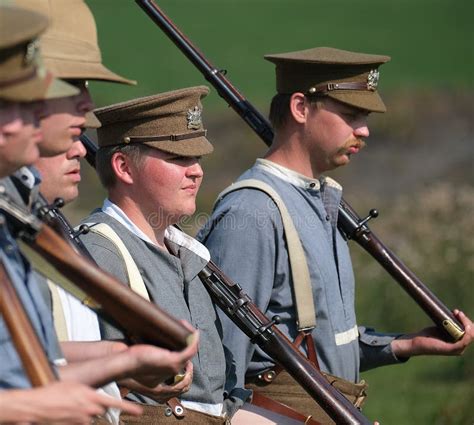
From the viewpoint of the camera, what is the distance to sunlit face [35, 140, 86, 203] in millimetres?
4828

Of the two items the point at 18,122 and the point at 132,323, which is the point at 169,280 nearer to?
the point at 132,323

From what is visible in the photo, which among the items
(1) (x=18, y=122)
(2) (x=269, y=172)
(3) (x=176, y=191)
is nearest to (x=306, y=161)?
(2) (x=269, y=172)

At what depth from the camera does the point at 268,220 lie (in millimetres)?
5949

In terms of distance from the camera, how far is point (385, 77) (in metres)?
24.3

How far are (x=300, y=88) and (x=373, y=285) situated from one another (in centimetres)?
522

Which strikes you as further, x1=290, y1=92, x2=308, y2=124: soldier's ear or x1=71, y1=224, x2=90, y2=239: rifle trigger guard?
x1=290, y1=92, x2=308, y2=124: soldier's ear

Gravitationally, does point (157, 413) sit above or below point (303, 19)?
below

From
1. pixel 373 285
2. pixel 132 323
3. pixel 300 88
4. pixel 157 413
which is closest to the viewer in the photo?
pixel 132 323

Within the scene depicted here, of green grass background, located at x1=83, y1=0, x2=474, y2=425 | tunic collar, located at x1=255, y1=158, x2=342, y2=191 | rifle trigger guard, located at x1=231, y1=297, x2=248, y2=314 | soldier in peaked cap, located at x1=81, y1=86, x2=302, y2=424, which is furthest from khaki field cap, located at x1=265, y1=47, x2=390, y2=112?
green grass background, located at x1=83, y1=0, x2=474, y2=425

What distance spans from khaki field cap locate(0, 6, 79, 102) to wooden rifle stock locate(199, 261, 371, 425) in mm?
1975

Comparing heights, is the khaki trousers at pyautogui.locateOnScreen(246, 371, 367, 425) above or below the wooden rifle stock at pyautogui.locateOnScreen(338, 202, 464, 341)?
below

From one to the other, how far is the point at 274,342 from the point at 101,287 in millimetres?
1842

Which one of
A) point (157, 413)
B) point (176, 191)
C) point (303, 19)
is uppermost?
point (303, 19)

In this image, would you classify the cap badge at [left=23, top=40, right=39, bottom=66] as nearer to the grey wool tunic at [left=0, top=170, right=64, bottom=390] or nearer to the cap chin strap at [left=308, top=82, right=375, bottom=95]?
the grey wool tunic at [left=0, top=170, right=64, bottom=390]
